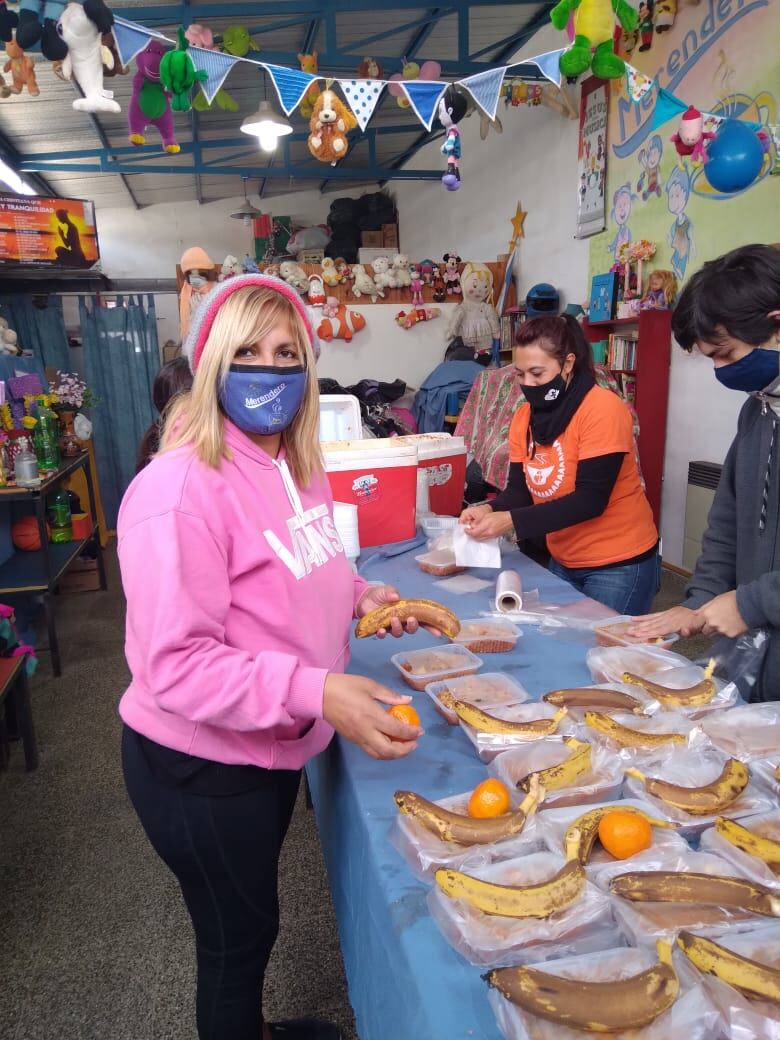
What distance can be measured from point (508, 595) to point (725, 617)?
1.91ft

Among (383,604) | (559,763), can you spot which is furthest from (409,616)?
(559,763)

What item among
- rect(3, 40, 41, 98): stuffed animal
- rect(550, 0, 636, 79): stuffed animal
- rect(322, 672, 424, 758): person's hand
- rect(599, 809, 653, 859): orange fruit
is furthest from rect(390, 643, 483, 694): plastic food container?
rect(550, 0, 636, 79): stuffed animal

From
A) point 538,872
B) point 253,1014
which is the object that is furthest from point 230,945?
point 538,872

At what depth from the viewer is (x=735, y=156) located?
10.5 ft

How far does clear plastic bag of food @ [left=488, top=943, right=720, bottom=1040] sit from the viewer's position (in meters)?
0.67

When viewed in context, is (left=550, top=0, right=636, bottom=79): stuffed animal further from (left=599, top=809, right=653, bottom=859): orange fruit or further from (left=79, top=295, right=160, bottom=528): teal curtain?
(left=79, top=295, right=160, bottom=528): teal curtain

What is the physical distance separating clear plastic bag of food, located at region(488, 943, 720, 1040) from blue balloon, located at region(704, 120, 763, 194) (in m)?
3.50

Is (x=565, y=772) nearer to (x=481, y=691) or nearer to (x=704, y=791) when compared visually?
(x=704, y=791)

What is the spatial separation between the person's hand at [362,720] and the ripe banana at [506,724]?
23cm

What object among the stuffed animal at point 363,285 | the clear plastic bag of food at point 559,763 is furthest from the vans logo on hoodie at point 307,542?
the stuffed animal at point 363,285


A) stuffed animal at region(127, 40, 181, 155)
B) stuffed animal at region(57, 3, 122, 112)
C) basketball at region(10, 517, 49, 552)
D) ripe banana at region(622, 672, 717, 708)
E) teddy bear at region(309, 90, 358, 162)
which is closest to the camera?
ripe banana at region(622, 672, 717, 708)

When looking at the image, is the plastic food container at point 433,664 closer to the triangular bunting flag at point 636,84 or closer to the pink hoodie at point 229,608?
the pink hoodie at point 229,608

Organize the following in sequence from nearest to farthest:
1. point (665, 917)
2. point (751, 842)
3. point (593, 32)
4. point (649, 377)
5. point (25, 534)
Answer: point (665, 917) → point (751, 842) → point (593, 32) → point (25, 534) → point (649, 377)

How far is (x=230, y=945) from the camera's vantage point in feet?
4.03
